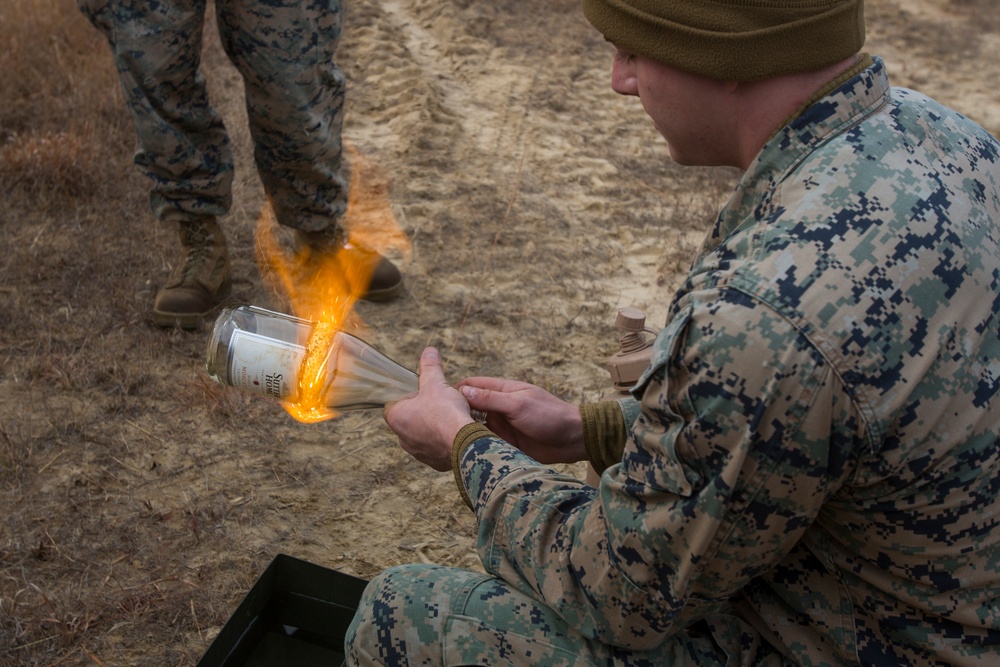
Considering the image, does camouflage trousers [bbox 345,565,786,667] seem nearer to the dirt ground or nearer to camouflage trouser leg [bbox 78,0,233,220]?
the dirt ground

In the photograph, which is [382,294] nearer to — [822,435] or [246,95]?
[246,95]

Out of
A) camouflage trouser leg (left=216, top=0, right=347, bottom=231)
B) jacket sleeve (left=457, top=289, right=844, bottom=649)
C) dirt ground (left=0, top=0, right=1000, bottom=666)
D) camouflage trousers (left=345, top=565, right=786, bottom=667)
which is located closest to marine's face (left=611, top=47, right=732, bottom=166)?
jacket sleeve (left=457, top=289, right=844, bottom=649)

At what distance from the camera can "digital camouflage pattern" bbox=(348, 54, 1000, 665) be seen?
4.99 feet

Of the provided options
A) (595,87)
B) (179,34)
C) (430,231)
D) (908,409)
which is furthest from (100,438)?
(595,87)

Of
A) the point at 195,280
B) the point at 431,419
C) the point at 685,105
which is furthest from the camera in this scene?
the point at 195,280

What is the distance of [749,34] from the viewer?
5.51 ft

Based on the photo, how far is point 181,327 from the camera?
417cm

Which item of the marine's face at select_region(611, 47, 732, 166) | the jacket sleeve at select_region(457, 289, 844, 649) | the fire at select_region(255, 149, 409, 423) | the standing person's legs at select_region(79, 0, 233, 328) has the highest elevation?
the marine's face at select_region(611, 47, 732, 166)

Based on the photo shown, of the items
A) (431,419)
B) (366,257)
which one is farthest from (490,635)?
(366,257)

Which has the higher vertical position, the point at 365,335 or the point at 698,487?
the point at 698,487

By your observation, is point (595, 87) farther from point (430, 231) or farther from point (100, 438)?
point (100, 438)

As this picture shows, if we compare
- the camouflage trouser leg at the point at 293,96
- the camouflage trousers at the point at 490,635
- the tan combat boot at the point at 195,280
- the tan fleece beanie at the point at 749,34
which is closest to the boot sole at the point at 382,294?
the camouflage trouser leg at the point at 293,96

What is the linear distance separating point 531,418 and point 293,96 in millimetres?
2072

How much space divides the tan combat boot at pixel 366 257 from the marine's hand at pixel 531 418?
6.93ft
